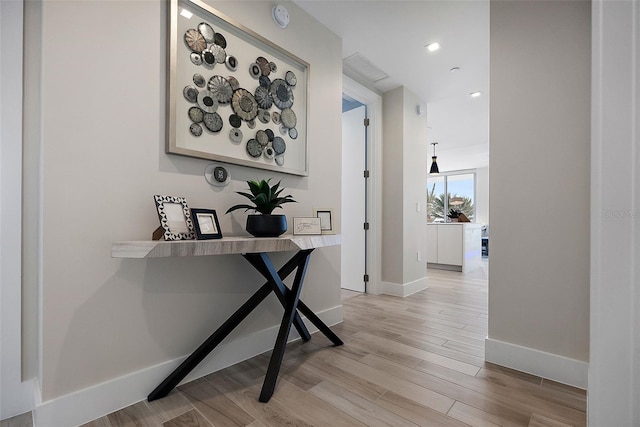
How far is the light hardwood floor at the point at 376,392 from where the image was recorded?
127 centimetres

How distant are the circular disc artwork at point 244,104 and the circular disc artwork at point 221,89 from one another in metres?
0.04

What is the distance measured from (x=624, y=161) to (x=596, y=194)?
9cm

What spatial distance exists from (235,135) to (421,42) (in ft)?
6.46

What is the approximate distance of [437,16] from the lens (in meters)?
2.26

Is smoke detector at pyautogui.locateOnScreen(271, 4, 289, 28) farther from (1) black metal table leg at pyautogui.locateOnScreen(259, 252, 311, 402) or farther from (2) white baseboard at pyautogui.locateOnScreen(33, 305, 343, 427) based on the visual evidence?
(2) white baseboard at pyautogui.locateOnScreen(33, 305, 343, 427)

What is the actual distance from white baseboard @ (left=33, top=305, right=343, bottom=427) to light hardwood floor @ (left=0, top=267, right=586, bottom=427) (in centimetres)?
4

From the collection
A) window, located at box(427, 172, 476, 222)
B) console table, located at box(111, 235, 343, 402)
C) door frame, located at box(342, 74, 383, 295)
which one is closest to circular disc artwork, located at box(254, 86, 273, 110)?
console table, located at box(111, 235, 343, 402)

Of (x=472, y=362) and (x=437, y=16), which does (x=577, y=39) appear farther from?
(x=472, y=362)

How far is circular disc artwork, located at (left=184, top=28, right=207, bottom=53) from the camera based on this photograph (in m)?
1.55

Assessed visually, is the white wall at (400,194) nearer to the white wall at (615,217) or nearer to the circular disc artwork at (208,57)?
the circular disc artwork at (208,57)

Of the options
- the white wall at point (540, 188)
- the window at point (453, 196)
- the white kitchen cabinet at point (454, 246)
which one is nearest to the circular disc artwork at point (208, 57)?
the white wall at point (540, 188)

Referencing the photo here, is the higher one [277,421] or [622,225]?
[622,225]

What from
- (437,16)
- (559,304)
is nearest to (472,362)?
(559,304)

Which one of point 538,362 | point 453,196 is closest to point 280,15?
point 538,362
